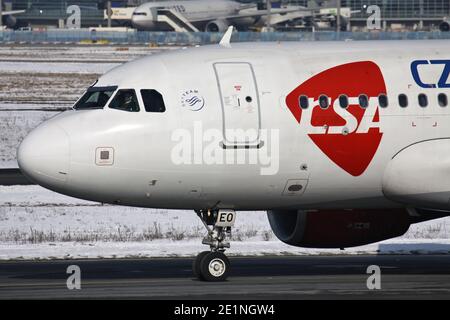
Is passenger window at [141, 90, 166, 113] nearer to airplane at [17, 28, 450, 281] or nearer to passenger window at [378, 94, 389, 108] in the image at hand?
airplane at [17, 28, 450, 281]

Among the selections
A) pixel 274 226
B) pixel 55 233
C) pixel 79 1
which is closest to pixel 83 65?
pixel 55 233

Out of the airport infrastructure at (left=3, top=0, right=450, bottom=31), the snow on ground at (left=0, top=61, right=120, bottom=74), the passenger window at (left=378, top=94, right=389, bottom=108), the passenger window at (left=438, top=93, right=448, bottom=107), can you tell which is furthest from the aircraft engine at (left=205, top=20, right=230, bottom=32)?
the passenger window at (left=378, top=94, right=389, bottom=108)

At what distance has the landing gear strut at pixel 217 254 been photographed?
2025cm

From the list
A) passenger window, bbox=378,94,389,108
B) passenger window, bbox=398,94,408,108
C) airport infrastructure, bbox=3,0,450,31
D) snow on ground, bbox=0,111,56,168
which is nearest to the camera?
passenger window, bbox=378,94,389,108

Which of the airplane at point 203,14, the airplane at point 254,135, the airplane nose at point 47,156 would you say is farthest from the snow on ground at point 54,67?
the airplane at point 203,14

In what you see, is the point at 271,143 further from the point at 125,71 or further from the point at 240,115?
the point at 125,71

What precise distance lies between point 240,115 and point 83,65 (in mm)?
63291

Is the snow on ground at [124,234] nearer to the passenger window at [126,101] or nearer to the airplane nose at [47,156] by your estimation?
the airplane nose at [47,156]

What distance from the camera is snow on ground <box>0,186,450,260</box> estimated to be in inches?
977

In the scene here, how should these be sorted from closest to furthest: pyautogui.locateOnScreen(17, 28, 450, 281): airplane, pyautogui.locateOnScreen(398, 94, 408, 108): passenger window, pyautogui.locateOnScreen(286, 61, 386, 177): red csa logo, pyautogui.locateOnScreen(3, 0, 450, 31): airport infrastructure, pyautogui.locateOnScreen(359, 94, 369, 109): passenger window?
pyautogui.locateOnScreen(17, 28, 450, 281): airplane → pyautogui.locateOnScreen(286, 61, 386, 177): red csa logo → pyautogui.locateOnScreen(359, 94, 369, 109): passenger window → pyautogui.locateOnScreen(398, 94, 408, 108): passenger window → pyautogui.locateOnScreen(3, 0, 450, 31): airport infrastructure

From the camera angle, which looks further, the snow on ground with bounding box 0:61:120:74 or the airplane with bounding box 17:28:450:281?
the snow on ground with bounding box 0:61:120:74

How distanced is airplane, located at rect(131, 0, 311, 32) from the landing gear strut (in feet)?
448

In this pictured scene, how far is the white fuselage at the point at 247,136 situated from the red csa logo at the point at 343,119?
0.02 meters

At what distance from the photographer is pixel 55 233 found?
27.2 metres
